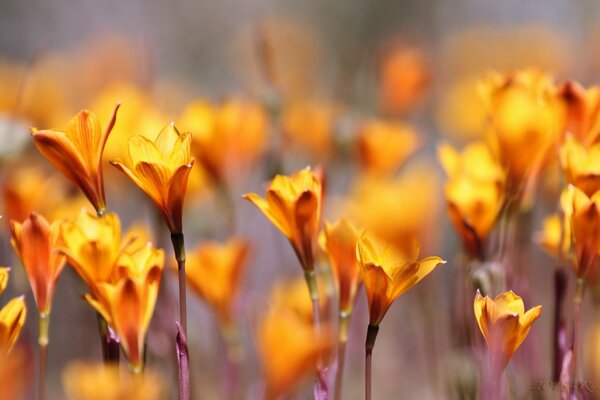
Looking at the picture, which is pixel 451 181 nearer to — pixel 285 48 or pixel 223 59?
pixel 285 48

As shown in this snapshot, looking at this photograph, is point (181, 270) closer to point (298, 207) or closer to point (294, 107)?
point (298, 207)

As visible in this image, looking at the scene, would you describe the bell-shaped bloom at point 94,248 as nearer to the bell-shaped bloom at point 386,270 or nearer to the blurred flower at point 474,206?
the bell-shaped bloom at point 386,270

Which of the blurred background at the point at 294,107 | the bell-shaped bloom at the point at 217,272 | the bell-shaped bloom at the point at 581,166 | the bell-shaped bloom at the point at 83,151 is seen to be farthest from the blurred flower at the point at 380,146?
the bell-shaped bloom at the point at 83,151

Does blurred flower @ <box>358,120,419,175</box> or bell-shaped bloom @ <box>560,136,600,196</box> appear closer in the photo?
bell-shaped bloom @ <box>560,136,600,196</box>

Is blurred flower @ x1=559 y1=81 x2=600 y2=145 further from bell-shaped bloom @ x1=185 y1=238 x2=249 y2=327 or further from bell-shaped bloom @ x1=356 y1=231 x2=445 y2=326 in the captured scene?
bell-shaped bloom @ x1=185 y1=238 x2=249 y2=327

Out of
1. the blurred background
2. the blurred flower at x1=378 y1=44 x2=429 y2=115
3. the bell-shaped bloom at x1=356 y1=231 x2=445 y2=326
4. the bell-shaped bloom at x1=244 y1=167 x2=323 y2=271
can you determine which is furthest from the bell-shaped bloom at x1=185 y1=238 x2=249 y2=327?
the blurred flower at x1=378 y1=44 x2=429 y2=115

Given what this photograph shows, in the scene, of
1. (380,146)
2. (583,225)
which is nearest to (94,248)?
(583,225)
